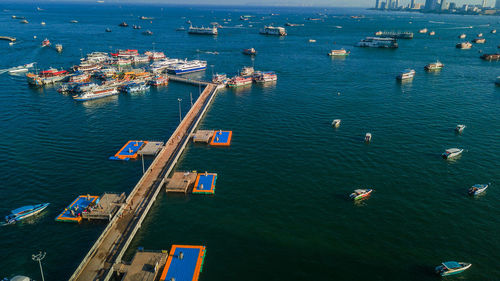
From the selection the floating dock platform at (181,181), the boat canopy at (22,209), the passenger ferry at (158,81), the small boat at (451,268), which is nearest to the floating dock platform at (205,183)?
the floating dock platform at (181,181)

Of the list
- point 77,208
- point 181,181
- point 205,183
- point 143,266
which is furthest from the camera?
point 181,181

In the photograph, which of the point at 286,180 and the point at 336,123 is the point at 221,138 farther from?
the point at 336,123

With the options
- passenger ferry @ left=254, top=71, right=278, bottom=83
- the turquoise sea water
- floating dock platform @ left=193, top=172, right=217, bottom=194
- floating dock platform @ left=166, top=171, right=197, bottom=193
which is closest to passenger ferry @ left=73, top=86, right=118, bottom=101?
the turquoise sea water

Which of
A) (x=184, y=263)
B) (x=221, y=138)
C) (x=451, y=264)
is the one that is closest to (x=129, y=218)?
(x=184, y=263)

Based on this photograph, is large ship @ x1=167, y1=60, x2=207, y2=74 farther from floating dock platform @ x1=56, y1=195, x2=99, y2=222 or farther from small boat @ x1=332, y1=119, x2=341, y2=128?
floating dock platform @ x1=56, y1=195, x2=99, y2=222

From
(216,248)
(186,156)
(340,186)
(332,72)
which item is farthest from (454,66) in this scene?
(216,248)

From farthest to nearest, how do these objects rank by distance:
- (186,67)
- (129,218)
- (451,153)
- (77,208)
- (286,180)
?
(186,67), (451,153), (286,180), (77,208), (129,218)

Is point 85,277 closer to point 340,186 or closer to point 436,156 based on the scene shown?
point 340,186
